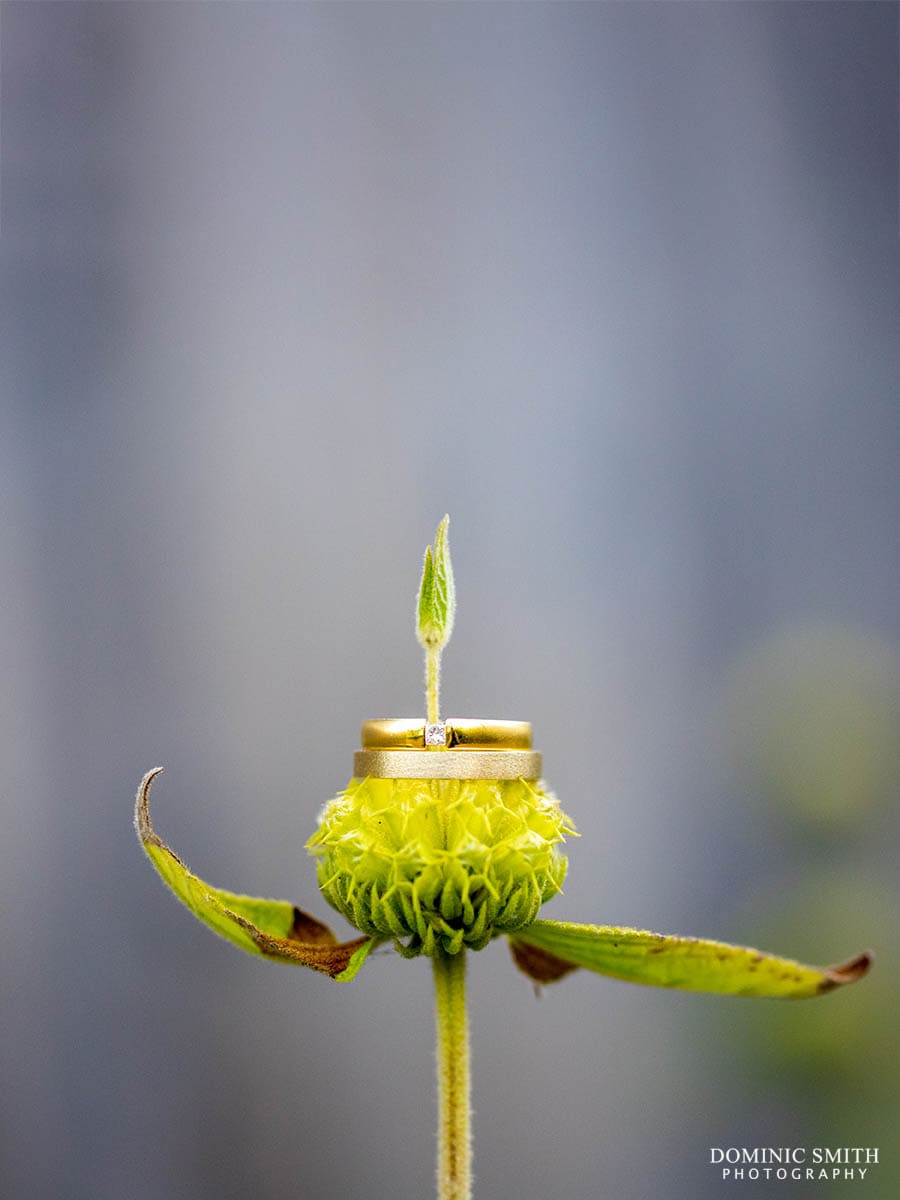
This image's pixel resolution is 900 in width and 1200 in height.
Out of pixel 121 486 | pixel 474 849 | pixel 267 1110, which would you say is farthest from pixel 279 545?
pixel 474 849

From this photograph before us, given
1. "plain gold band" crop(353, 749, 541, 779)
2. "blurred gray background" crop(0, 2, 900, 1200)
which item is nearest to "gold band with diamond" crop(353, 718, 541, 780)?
"plain gold band" crop(353, 749, 541, 779)

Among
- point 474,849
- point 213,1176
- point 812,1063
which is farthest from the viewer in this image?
point 213,1176

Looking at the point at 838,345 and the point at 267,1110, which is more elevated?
the point at 838,345

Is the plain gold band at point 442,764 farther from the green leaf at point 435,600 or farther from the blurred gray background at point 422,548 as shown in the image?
the blurred gray background at point 422,548

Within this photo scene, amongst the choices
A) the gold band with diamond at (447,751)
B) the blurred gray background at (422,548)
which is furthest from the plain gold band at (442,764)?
the blurred gray background at (422,548)

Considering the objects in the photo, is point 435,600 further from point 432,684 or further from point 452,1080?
point 452,1080

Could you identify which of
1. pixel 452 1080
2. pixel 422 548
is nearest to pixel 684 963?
pixel 452 1080

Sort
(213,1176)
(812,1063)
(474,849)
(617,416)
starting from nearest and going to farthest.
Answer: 1. (474,849)
2. (812,1063)
3. (213,1176)
4. (617,416)

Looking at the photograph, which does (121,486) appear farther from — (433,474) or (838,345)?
(838,345)
